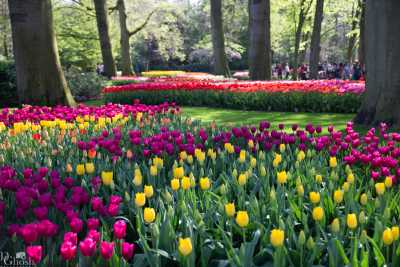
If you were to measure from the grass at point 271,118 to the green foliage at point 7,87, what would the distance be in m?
6.34

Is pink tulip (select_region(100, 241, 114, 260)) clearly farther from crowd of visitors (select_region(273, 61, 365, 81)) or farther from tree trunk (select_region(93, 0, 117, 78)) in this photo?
tree trunk (select_region(93, 0, 117, 78))

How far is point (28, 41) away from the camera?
998 centimetres

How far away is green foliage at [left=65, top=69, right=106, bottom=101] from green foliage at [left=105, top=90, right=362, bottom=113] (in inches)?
94.3

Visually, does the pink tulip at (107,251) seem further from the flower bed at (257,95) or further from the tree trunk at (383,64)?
the flower bed at (257,95)

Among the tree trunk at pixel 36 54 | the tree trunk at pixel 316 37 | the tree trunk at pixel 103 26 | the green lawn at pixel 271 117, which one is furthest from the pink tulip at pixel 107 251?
the tree trunk at pixel 103 26

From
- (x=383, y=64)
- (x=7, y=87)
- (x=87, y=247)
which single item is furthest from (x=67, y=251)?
(x=7, y=87)

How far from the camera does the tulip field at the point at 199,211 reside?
89.9 inches

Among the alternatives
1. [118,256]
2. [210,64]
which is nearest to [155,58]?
[210,64]

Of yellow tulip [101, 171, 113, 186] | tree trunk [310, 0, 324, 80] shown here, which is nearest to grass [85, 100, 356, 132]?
yellow tulip [101, 171, 113, 186]

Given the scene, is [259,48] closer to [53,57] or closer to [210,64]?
[53,57]

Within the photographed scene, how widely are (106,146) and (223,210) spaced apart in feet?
6.64

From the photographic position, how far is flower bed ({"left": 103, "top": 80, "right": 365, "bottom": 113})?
12477 millimetres

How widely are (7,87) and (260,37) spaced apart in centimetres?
917

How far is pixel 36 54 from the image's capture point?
10.0m
